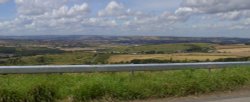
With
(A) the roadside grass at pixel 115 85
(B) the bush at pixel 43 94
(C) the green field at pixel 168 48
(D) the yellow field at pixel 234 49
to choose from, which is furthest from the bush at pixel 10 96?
(C) the green field at pixel 168 48

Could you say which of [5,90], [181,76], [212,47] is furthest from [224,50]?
[5,90]

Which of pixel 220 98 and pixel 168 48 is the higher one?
pixel 220 98

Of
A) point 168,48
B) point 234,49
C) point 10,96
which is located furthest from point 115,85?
point 168,48

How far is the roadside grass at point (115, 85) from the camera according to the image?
9374 millimetres

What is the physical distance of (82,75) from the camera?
11977 mm

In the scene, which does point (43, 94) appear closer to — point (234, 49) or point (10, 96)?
point (10, 96)

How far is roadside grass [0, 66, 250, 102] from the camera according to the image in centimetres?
937

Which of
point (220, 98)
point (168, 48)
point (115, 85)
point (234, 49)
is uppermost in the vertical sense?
point (115, 85)

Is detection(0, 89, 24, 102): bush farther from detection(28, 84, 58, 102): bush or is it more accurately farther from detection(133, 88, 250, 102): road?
detection(133, 88, 250, 102): road

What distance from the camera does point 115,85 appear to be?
34.3ft

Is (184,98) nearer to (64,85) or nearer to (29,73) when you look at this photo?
(64,85)

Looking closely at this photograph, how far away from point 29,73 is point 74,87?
1605 millimetres

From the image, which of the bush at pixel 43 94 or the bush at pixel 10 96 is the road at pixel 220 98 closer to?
the bush at pixel 43 94

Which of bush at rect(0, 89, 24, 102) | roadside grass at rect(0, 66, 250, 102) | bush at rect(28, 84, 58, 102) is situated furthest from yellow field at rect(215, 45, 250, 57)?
bush at rect(0, 89, 24, 102)
